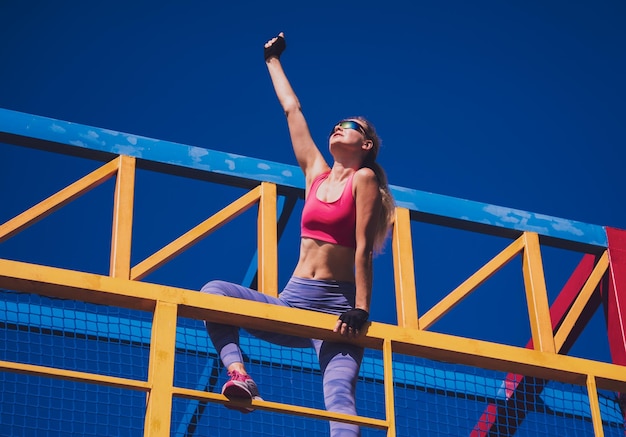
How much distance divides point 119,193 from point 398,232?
A: 1917mm

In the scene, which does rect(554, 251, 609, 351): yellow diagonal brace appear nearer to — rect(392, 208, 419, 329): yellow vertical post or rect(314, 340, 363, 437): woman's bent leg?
rect(392, 208, 419, 329): yellow vertical post

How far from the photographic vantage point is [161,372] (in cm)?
548

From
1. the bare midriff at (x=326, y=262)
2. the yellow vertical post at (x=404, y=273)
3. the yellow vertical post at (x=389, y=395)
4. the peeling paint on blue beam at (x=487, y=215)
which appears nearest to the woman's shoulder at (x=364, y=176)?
the bare midriff at (x=326, y=262)

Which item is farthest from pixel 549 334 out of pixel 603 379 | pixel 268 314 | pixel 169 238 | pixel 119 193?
pixel 169 238

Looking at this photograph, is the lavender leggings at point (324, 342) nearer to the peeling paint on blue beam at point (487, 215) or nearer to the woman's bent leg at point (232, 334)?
the woman's bent leg at point (232, 334)

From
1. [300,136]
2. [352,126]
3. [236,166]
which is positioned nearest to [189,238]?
[236,166]

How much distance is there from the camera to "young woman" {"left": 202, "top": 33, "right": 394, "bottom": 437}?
578 centimetres

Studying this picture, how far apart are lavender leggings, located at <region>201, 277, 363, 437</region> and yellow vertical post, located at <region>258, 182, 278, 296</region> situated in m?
1.09

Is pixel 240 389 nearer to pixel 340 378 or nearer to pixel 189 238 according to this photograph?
pixel 340 378

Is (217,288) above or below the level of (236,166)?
below

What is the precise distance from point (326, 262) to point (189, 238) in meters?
1.65

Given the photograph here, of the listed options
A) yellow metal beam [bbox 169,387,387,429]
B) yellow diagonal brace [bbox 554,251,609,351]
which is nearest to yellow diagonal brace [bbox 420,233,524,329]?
yellow diagonal brace [bbox 554,251,609,351]

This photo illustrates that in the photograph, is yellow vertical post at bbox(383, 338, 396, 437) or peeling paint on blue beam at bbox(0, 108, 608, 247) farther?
peeling paint on blue beam at bbox(0, 108, 608, 247)

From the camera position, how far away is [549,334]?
7.54 metres
